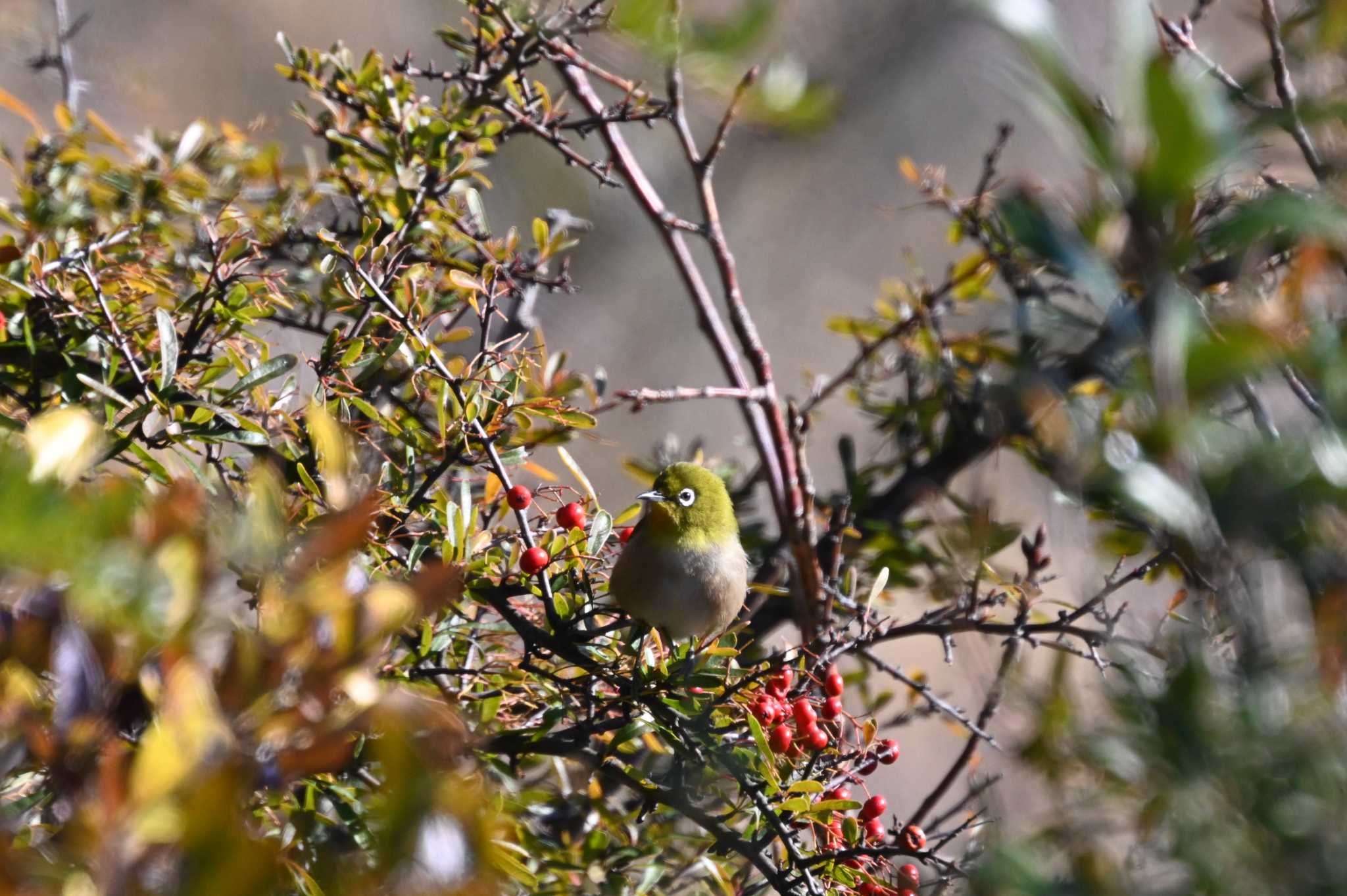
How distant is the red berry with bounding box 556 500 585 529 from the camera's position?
1.14 metres

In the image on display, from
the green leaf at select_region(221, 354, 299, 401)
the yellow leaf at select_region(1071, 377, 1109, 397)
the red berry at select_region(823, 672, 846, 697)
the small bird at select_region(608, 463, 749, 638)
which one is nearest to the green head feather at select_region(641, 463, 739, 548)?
the small bird at select_region(608, 463, 749, 638)

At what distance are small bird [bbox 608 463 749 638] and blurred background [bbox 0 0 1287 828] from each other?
48.8 inches

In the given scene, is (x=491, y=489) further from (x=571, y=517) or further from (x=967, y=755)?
(x=967, y=755)

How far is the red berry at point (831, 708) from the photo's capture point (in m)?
1.15

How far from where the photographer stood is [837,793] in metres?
1.11

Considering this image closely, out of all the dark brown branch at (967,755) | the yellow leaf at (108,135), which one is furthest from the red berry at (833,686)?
the yellow leaf at (108,135)

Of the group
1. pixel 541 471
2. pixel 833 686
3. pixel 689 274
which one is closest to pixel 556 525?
pixel 541 471

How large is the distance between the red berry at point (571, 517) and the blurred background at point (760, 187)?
174cm

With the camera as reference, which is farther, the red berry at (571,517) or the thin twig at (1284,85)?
the red berry at (571,517)

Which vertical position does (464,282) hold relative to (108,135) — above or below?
below

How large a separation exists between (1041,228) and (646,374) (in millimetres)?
2894

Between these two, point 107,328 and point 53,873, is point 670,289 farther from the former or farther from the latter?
point 53,873

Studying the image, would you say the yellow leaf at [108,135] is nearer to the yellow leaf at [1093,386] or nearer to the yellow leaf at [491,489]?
the yellow leaf at [491,489]

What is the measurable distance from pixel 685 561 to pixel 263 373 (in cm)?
71
